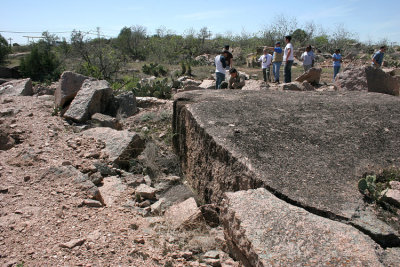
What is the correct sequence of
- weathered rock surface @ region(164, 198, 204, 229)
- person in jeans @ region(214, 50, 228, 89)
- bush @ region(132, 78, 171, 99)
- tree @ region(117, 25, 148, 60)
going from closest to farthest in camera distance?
weathered rock surface @ region(164, 198, 204, 229), person in jeans @ region(214, 50, 228, 89), bush @ region(132, 78, 171, 99), tree @ region(117, 25, 148, 60)

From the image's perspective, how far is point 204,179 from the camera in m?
3.65

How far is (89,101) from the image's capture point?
6047mm

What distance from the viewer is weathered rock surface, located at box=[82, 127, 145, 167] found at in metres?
4.55

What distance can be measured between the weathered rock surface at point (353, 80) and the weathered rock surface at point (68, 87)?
18.2 ft

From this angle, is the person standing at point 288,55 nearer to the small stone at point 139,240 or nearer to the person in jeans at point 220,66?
the person in jeans at point 220,66

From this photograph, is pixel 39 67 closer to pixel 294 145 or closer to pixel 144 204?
pixel 144 204

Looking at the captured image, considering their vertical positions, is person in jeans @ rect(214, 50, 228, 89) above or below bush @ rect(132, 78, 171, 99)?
above

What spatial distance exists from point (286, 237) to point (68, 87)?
5.65m

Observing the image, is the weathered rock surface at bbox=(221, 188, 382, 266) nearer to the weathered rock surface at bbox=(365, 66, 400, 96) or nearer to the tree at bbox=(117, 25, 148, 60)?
the weathered rock surface at bbox=(365, 66, 400, 96)

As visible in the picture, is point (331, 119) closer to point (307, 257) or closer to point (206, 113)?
point (206, 113)

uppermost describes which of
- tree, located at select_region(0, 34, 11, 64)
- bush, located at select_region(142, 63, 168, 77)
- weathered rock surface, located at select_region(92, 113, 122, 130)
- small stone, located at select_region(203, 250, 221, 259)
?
tree, located at select_region(0, 34, 11, 64)

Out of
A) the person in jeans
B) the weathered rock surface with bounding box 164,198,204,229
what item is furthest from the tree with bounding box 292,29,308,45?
the weathered rock surface with bounding box 164,198,204,229

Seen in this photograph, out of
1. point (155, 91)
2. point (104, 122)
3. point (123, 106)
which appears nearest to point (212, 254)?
point (104, 122)

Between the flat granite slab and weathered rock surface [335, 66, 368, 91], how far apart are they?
2.39m
